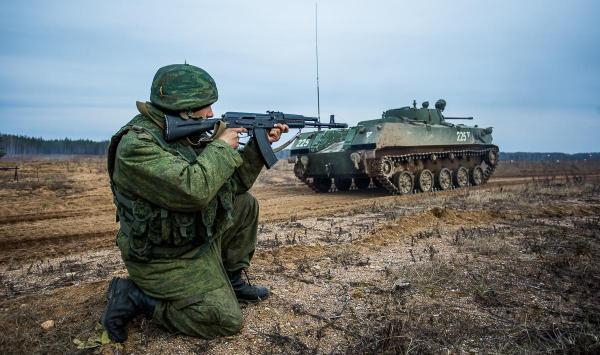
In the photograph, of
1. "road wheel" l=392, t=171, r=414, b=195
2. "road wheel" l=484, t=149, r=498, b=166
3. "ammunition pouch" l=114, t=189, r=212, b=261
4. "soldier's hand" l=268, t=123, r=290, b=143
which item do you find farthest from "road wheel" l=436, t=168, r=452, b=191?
"ammunition pouch" l=114, t=189, r=212, b=261

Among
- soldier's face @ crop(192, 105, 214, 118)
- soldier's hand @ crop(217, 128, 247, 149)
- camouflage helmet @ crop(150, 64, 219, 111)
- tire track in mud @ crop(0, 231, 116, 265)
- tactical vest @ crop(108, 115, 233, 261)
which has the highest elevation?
camouflage helmet @ crop(150, 64, 219, 111)

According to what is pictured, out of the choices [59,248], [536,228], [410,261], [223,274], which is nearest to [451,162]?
[536,228]

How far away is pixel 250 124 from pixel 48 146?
6703 cm

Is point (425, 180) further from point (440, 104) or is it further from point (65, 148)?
point (65, 148)

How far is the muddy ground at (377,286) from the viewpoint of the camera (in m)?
2.61

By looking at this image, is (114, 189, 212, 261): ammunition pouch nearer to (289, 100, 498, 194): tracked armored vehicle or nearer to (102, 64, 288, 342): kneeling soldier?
(102, 64, 288, 342): kneeling soldier

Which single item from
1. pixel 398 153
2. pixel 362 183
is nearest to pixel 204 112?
pixel 398 153

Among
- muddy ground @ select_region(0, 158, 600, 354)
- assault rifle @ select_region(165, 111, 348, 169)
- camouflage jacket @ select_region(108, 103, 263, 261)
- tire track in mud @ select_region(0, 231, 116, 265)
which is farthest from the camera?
tire track in mud @ select_region(0, 231, 116, 265)

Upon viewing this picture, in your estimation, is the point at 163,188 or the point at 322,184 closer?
the point at 163,188

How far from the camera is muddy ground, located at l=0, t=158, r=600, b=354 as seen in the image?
261cm

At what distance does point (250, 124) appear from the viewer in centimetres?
340

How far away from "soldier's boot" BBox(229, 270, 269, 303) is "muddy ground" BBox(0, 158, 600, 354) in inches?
3.0

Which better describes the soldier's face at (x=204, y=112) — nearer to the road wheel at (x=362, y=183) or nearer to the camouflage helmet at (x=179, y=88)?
the camouflage helmet at (x=179, y=88)

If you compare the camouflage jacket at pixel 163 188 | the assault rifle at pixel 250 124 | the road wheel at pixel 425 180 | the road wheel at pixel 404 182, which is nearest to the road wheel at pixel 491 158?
the road wheel at pixel 425 180
